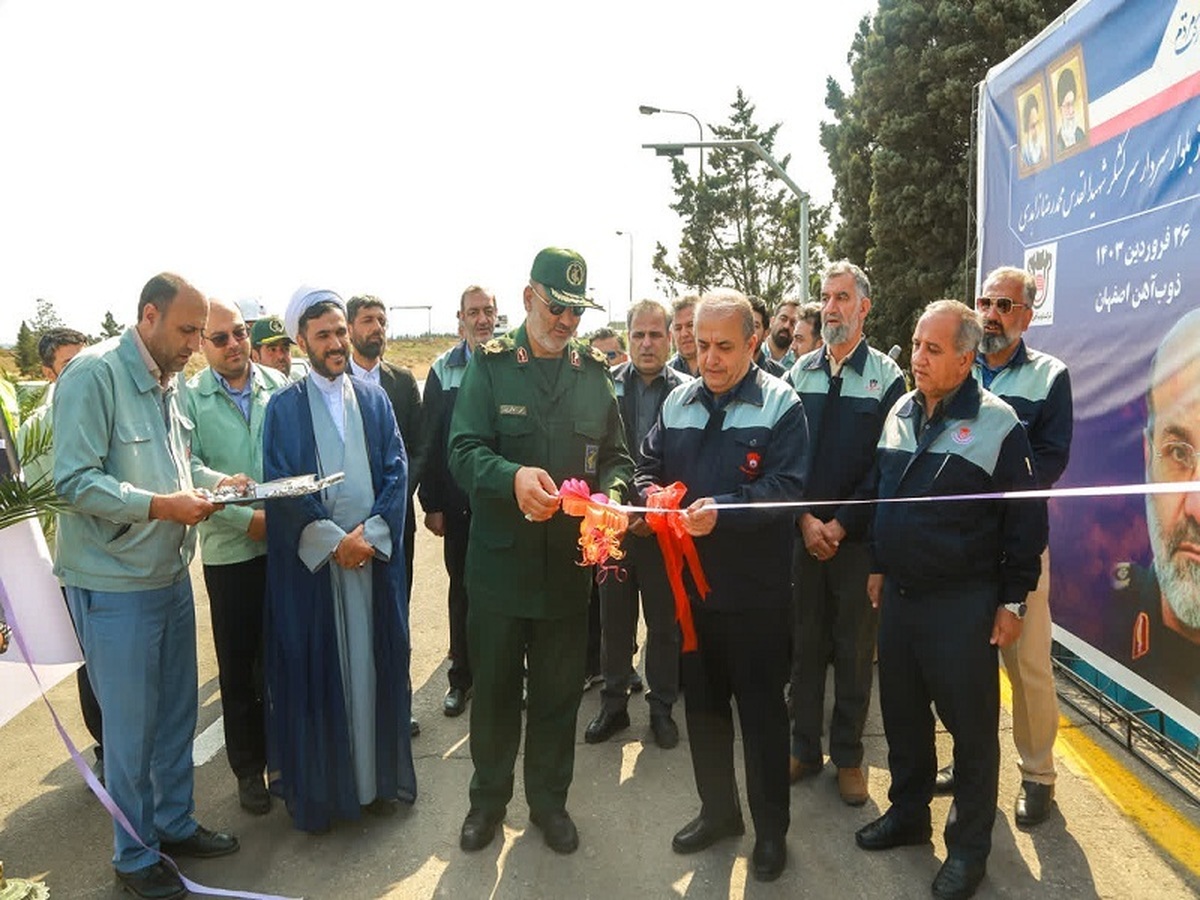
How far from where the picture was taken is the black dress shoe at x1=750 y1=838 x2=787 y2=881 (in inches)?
125

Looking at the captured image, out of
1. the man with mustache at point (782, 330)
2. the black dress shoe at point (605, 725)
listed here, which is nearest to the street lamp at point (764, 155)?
the man with mustache at point (782, 330)

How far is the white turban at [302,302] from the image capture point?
357cm

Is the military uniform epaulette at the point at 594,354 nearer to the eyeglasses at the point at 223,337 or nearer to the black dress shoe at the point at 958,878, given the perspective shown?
the eyeglasses at the point at 223,337

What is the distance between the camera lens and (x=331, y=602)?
11.6 ft

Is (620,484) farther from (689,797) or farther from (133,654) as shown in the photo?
(133,654)

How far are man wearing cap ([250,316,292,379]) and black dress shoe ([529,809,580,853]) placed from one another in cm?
306

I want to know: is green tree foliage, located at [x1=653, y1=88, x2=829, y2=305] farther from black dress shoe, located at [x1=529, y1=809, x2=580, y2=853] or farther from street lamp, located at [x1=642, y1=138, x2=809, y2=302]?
black dress shoe, located at [x1=529, y1=809, x2=580, y2=853]

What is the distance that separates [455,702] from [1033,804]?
9.84 feet

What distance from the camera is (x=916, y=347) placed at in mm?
3201

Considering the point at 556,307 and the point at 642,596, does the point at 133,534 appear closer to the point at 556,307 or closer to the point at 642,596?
the point at 556,307

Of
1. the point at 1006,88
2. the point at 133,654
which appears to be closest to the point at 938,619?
the point at 133,654

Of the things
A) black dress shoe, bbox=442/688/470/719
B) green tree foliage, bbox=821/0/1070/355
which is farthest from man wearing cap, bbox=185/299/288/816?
green tree foliage, bbox=821/0/1070/355

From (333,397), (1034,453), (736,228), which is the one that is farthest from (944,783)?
(736,228)

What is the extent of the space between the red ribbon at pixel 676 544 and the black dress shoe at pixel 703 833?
821 mm
